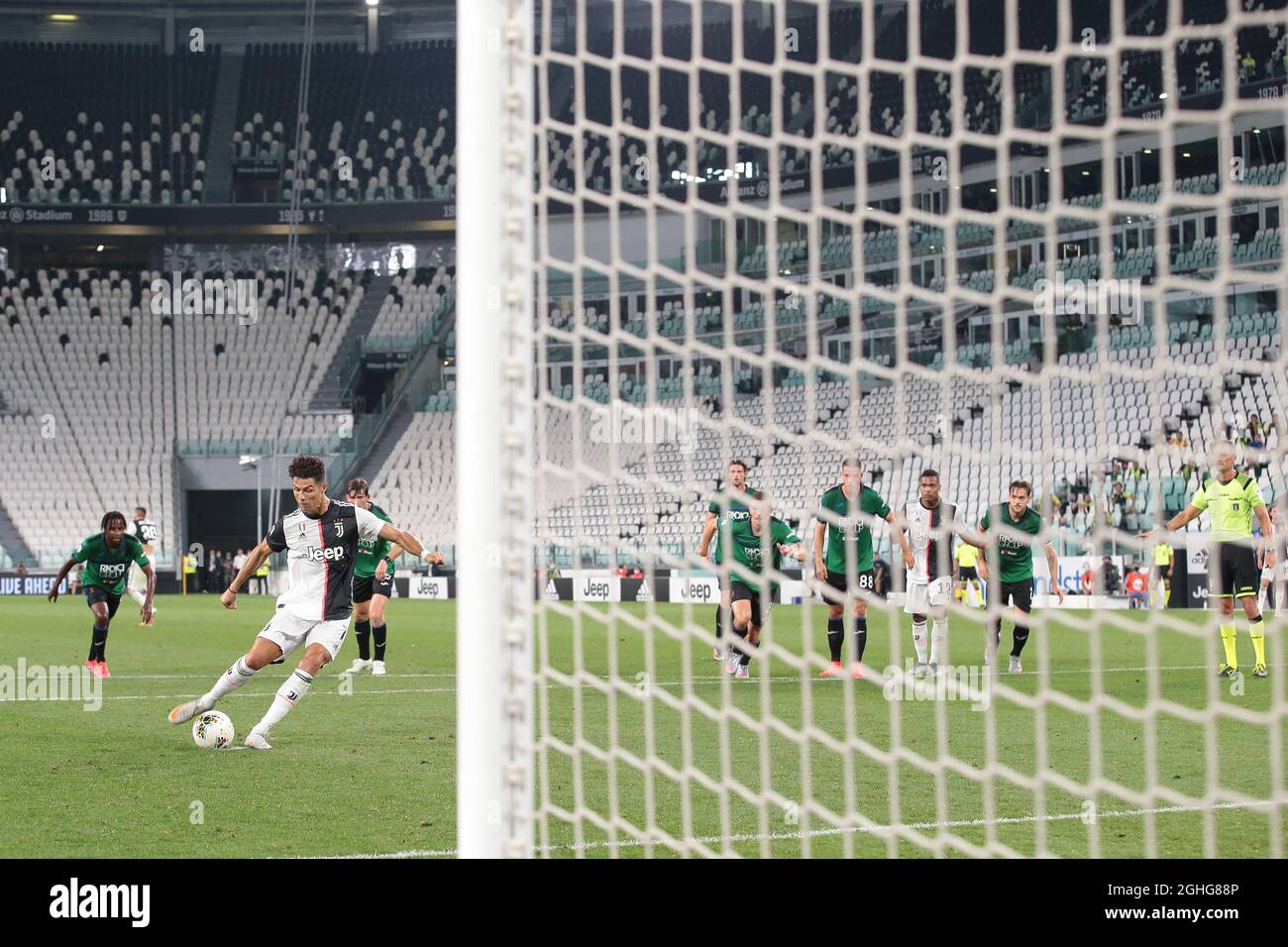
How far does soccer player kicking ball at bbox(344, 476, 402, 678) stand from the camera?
13086mm

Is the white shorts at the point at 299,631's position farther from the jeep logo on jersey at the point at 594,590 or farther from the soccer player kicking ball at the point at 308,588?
the jeep logo on jersey at the point at 594,590

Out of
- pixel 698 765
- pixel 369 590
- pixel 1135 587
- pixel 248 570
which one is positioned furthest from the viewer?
pixel 1135 587

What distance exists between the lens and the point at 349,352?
43438 mm

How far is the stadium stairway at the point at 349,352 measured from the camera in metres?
42.2

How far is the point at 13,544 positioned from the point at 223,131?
1573 cm

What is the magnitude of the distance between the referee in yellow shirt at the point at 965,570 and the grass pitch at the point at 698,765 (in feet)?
14.7

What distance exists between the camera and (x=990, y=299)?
13.9ft

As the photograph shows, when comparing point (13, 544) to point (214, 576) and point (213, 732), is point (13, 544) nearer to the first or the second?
point (214, 576)

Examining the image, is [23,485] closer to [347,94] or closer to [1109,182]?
[347,94]

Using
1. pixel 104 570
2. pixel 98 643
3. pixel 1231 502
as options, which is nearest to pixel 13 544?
pixel 104 570

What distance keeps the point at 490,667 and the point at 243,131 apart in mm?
45685

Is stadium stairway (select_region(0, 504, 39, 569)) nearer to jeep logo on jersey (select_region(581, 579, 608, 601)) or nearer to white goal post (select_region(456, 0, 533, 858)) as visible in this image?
jeep logo on jersey (select_region(581, 579, 608, 601))

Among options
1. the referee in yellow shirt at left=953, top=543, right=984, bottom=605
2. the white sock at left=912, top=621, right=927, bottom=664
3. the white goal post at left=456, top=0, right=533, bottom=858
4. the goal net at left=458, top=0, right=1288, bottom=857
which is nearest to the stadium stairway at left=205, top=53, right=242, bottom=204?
the goal net at left=458, top=0, right=1288, bottom=857

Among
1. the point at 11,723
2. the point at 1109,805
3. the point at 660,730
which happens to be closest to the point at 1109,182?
the point at 1109,805
